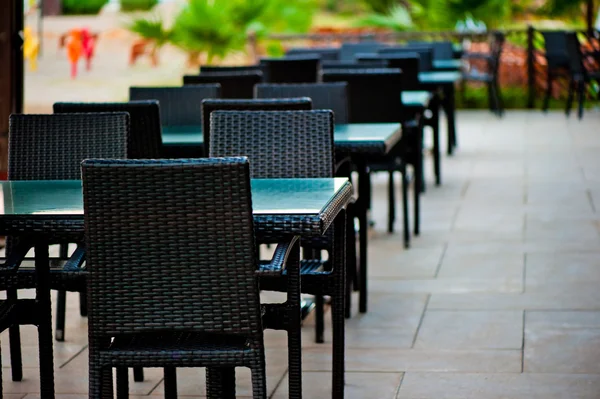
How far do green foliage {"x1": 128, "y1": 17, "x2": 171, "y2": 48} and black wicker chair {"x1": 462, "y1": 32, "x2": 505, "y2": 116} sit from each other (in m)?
3.44

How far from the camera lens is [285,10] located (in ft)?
53.4

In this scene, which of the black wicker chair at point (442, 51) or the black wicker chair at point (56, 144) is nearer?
the black wicker chair at point (56, 144)

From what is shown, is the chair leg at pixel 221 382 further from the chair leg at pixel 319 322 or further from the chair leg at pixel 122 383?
the chair leg at pixel 319 322

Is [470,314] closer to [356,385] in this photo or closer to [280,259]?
[356,385]

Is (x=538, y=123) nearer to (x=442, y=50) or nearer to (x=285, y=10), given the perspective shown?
(x=442, y=50)

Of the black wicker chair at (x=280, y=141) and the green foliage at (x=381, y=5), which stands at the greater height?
the green foliage at (x=381, y=5)

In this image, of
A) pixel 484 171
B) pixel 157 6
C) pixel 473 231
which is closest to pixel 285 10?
pixel 157 6

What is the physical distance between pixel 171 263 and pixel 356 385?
146 centimetres

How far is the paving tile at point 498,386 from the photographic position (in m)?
3.81

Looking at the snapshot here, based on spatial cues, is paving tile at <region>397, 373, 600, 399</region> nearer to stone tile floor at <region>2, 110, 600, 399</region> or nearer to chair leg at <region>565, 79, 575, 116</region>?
stone tile floor at <region>2, 110, 600, 399</region>

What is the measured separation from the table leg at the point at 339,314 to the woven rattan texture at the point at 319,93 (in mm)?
1552

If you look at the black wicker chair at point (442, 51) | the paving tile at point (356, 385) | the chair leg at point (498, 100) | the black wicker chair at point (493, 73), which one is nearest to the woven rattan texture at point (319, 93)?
the paving tile at point (356, 385)

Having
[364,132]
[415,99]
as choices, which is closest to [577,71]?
[415,99]

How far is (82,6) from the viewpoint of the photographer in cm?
932
